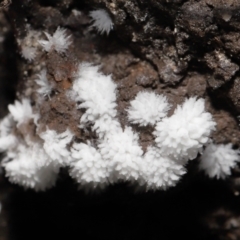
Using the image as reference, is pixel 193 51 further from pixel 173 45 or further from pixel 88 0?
pixel 88 0

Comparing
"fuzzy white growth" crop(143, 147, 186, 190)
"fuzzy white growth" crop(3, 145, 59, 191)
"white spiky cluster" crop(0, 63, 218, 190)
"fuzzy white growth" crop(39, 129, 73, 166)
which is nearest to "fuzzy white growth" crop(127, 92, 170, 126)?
"white spiky cluster" crop(0, 63, 218, 190)

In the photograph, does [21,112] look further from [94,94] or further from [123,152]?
[123,152]

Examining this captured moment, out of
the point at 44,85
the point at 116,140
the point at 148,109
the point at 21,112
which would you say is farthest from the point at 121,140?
the point at 21,112

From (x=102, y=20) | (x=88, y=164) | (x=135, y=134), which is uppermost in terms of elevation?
(x=102, y=20)

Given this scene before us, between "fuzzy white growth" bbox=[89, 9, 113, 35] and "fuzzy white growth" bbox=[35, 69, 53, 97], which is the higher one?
"fuzzy white growth" bbox=[89, 9, 113, 35]

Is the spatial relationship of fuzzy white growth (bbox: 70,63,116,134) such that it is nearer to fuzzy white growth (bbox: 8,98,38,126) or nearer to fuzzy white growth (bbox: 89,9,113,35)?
fuzzy white growth (bbox: 89,9,113,35)

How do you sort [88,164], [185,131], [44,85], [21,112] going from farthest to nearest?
[21,112]
[44,85]
[88,164]
[185,131]

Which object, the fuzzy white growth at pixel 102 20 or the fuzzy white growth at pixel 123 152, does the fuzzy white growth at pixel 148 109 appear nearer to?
the fuzzy white growth at pixel 123 152

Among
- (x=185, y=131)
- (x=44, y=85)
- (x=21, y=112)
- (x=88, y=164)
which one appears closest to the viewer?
(x=185, y=131)
